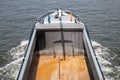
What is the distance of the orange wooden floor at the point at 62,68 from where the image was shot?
1086 cm

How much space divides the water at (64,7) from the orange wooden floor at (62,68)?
2.24 m

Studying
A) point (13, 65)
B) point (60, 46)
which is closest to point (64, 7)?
point (13, 65)

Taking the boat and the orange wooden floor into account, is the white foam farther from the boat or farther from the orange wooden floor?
the orange wooden floor

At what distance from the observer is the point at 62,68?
1166 centimetres

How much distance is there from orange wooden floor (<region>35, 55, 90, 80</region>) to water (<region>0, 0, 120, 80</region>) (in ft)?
7.35

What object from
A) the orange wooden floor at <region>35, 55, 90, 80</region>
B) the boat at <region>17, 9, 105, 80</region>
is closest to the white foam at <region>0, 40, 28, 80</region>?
the boat at <region>17, 9, 105, 80</region>

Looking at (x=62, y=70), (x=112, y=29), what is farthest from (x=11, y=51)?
→ (x=112, y=29)

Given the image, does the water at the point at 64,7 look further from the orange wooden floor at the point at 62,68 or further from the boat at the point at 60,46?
the orange wooden floor at the point at 62,68

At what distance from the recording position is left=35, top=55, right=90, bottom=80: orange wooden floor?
10.9 m

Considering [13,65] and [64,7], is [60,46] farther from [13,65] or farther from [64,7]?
[64,7]

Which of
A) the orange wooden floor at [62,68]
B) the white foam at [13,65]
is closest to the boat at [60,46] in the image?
the orange wooden floor at [62,68]

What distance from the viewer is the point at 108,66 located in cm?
1459

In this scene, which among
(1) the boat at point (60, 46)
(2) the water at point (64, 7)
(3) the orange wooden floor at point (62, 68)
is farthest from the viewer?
(2) the water at point (64, 7)

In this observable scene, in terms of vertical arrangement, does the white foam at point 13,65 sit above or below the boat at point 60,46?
below
